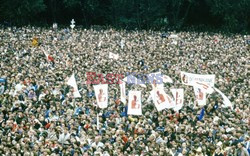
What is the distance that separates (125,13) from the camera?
157 feet

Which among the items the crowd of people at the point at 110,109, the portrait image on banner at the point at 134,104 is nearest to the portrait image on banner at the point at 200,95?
the crowd of people at the point at 110,109

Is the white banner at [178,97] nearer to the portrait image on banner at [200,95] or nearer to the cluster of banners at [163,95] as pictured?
the cluster of banners at [163,95]

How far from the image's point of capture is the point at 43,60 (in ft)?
82.3

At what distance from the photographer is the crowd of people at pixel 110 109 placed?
11961mm

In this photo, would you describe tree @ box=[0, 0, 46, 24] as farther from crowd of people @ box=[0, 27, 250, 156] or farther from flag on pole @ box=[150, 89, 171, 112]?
flag on pole @ box=[150, 89, 171, 112]

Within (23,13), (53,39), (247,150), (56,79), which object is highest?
(23,13)

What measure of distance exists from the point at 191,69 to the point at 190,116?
9.61m

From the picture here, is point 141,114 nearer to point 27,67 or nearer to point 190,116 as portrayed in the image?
point 190,116

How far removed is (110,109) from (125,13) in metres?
32.9

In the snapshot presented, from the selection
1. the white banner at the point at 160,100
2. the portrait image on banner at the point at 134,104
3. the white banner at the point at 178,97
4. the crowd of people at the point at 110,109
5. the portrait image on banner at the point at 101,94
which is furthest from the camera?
the white banner at the point at 178,97

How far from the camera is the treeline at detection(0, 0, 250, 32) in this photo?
45656 millimetres

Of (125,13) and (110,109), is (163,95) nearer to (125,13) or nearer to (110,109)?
(110,109)

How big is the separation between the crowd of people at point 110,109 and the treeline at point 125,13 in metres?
16.6

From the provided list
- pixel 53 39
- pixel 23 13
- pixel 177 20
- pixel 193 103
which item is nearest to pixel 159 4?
pixel 177 20
